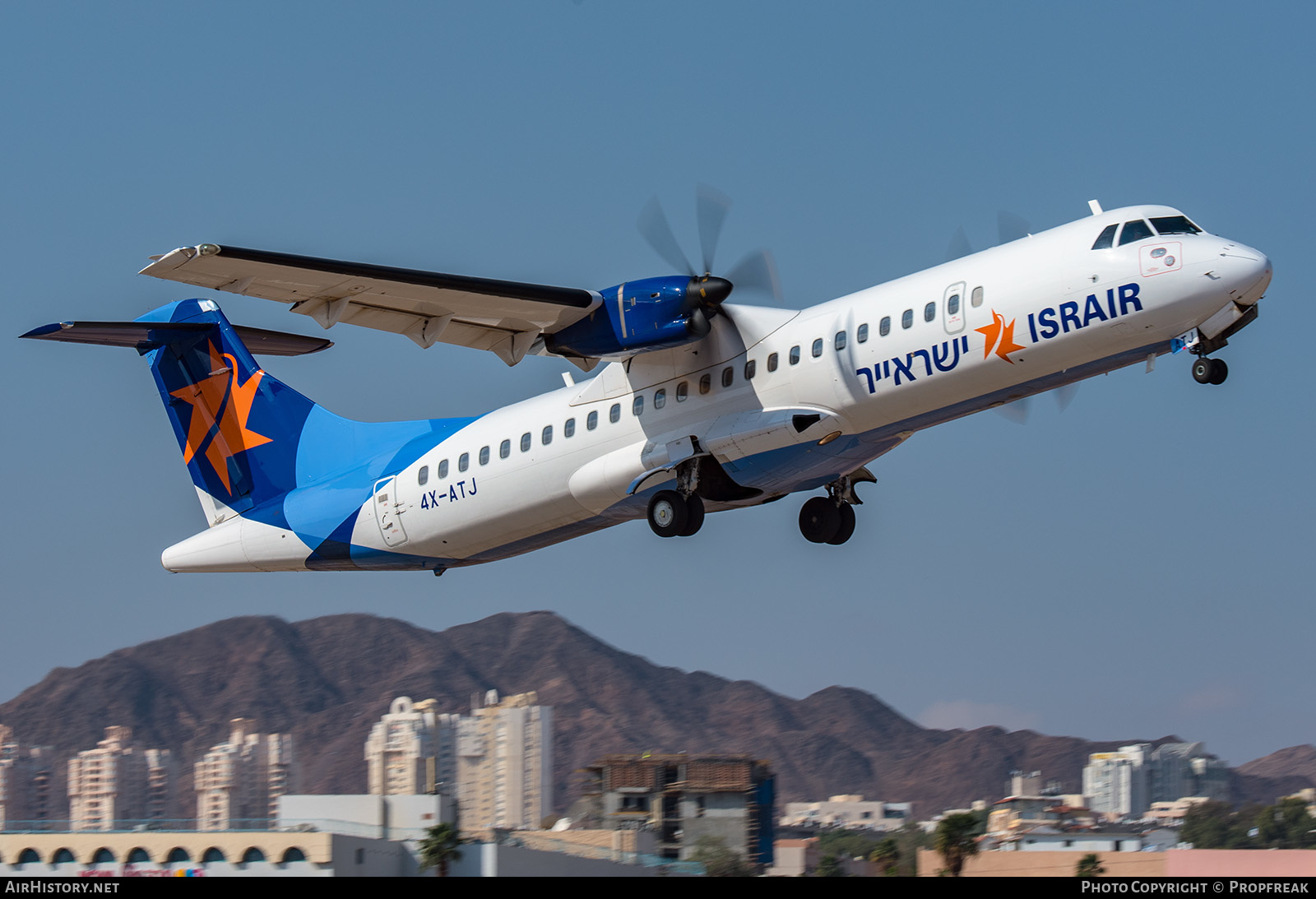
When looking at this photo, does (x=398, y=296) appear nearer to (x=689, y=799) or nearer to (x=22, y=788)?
(x=689, y=799)

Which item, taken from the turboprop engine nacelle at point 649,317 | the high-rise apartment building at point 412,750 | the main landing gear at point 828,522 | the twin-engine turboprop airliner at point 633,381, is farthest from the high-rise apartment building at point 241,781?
the turboprop engine nacelle at point 649,317

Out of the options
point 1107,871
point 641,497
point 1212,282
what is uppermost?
point 1212,282

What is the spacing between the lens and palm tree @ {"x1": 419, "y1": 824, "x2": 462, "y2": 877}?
105ft

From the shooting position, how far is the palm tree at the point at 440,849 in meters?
32.0

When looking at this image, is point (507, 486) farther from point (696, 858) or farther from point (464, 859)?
point (696, 858)

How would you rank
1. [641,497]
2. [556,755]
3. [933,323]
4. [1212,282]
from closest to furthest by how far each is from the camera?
[1212,282] < [933,323] < [641,497] < [556,755]

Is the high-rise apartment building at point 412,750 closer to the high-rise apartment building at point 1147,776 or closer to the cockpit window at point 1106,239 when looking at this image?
the high-rise apartment building at point 1147,776

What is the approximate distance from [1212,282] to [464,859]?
23971mm

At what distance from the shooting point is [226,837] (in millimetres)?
27734

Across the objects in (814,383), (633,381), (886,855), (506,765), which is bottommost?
(886,855)

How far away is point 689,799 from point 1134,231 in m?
33.4

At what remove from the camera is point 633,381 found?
16.2 meters

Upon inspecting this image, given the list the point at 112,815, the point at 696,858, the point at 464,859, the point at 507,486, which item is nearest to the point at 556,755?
the point at 112,815

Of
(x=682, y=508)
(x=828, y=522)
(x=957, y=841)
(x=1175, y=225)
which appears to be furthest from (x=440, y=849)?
(x=1175, y=225)
